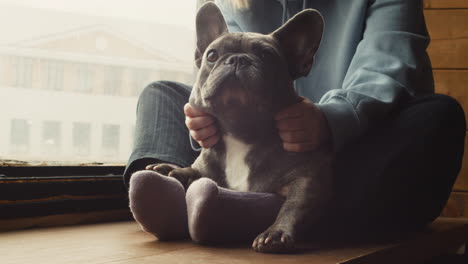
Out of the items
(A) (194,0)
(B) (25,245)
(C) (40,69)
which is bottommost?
(B) (25,245)

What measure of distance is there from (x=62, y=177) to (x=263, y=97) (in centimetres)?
67

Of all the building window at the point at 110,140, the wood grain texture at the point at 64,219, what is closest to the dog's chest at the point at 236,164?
the wood grain texture at the point at 64,219

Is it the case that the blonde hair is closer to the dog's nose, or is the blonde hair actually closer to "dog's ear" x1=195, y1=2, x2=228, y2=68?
"dog's ear" x1=195, y1=2, x2=228, y2=68

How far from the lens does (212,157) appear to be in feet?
2.86

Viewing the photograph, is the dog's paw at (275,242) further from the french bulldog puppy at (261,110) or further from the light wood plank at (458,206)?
the light wood plank at (458,206)

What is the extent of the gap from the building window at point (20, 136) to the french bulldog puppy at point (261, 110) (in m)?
0.59

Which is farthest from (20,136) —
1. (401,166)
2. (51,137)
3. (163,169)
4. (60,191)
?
(401,166)

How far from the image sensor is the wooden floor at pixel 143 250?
2.42 ft

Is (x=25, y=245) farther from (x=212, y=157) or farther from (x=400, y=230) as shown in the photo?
(x=400, y=230)

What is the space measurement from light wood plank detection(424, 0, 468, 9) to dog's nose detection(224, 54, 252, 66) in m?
1.24

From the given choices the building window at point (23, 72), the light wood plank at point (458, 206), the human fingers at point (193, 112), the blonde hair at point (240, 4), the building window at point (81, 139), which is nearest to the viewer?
the human fingers at point (193, 112)

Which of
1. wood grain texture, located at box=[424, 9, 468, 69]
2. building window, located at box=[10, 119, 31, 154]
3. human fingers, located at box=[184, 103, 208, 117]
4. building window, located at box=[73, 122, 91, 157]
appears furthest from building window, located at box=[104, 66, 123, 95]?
wood grain texture, located at box=[424, 9, 468, 69]

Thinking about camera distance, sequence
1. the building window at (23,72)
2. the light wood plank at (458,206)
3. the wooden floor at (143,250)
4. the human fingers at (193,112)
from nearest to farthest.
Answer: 1. the wooden floor at (143,250)
2. the human fingers at (193,112)
3. the building window at (23,72)
4. the light wood plank at (458,206)

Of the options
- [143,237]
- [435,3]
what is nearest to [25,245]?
[143,237]
